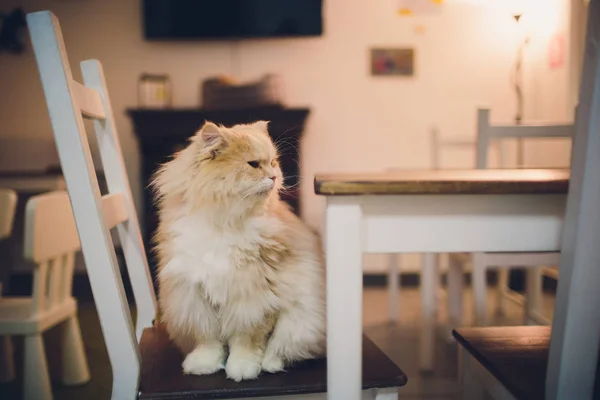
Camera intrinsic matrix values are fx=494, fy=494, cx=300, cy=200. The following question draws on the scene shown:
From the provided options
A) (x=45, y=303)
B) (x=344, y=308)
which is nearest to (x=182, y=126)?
(x=45, y=303)

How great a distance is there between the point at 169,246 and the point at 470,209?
20.1 inches

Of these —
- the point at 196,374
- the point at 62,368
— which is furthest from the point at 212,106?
the point at 196,374

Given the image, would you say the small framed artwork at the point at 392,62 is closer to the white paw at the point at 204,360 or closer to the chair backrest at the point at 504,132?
the chair backrest at the point at 504,132

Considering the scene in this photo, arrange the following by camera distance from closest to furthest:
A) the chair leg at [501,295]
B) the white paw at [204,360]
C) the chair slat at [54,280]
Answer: the white paw at [204,360]
the chair slat at [54,280]
the chair leg at [501,295]

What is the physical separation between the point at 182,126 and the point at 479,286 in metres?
1.84

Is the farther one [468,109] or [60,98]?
[468,109]

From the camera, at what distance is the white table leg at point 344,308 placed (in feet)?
2.43

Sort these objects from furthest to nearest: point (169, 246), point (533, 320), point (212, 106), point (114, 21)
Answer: point (114, 21)
point (212, 106)
point (533, 320)
point (169, 246)

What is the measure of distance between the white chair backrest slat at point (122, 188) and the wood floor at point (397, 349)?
711 millimetres

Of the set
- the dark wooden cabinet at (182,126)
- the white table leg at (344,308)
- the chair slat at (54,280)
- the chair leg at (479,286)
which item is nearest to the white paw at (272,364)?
the white table leg at (344,308)

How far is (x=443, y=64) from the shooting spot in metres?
3.17

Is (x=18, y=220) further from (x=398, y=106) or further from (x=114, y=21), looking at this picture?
(x=398, y=106)

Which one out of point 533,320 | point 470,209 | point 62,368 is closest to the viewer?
point 470,209

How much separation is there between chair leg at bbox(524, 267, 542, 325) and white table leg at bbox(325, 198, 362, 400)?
5.64ft
